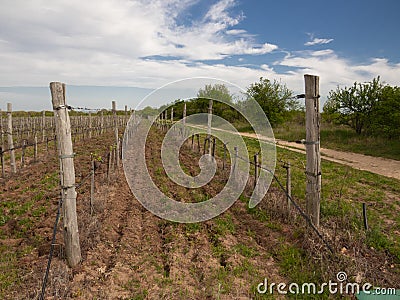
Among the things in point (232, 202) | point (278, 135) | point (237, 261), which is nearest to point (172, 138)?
point (232, 202)

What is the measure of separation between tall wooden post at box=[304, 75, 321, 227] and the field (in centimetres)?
46

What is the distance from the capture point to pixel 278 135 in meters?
23.2

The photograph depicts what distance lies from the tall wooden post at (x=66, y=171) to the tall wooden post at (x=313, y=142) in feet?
10.3

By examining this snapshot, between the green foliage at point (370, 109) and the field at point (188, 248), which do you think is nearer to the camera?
the field at point (188, 248)

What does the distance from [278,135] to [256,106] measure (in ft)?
61.4

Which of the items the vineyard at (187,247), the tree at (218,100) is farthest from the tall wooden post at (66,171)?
the tree at (218,100)

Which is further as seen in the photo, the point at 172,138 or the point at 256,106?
the point at 172,138

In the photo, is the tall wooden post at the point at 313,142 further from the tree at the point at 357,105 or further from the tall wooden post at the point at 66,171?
the tree at the point at 357,105

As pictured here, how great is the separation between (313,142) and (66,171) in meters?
3.26

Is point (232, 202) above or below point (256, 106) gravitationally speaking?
below

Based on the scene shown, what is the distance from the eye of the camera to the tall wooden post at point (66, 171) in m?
3.76

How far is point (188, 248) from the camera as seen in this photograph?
14.8ft

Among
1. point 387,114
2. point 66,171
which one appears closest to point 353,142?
point 387,114

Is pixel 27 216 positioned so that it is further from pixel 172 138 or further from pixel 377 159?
pixel 377 159
